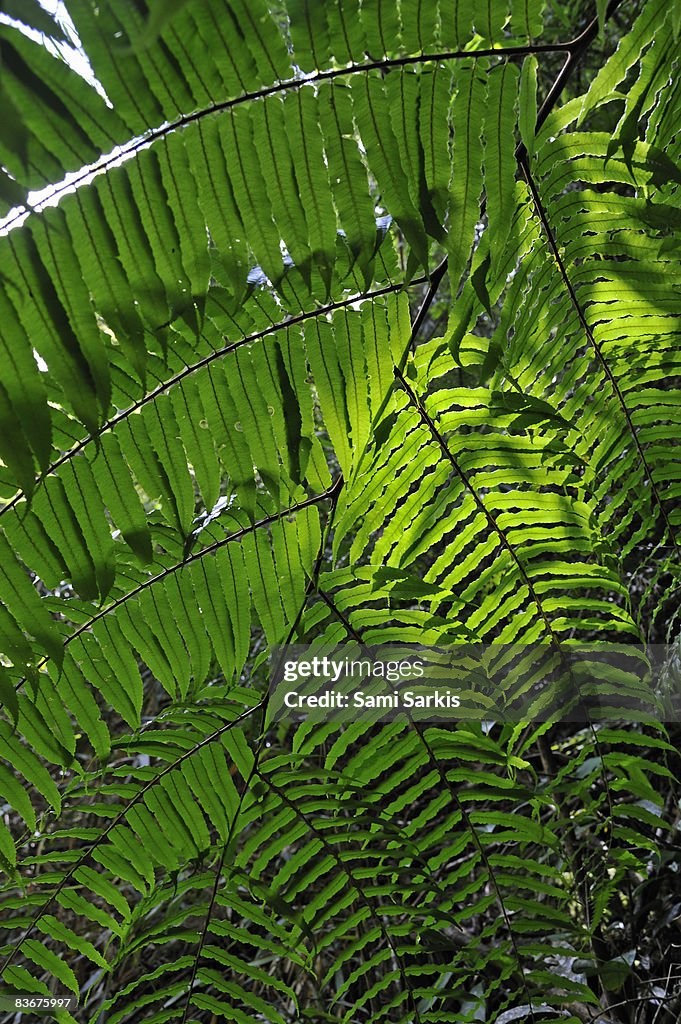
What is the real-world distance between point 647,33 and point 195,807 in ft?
3.62

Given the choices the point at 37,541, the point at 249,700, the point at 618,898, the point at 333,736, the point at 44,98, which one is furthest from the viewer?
the point at 333,736

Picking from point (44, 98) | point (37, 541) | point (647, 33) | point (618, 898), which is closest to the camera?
point (44, 98)

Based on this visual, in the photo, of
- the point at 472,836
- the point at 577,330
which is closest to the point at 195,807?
the point at 472,836

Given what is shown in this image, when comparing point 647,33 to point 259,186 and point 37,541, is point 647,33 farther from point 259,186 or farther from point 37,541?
point 37,541

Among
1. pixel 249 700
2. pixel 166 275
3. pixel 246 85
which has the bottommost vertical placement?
pixel 249 700

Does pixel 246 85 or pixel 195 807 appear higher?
pixel 246 85

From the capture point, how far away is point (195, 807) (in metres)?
1.09

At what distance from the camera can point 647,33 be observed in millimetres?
706

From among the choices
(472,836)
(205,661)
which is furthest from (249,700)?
(472,836)

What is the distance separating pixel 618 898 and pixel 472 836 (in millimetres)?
1269

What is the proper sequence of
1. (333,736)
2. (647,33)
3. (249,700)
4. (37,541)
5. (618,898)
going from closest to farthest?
(647,33), (37,541), (249,700), (618,898), (333,736)

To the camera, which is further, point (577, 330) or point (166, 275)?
point (577, 330)

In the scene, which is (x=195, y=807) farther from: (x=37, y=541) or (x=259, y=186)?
(x=259, y=186)

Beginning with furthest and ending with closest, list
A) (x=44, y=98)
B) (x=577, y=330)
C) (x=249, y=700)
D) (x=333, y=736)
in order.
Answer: (x=333, y=736), (x=249, y=700), (x=577, y=330), (x=44, y=98)
